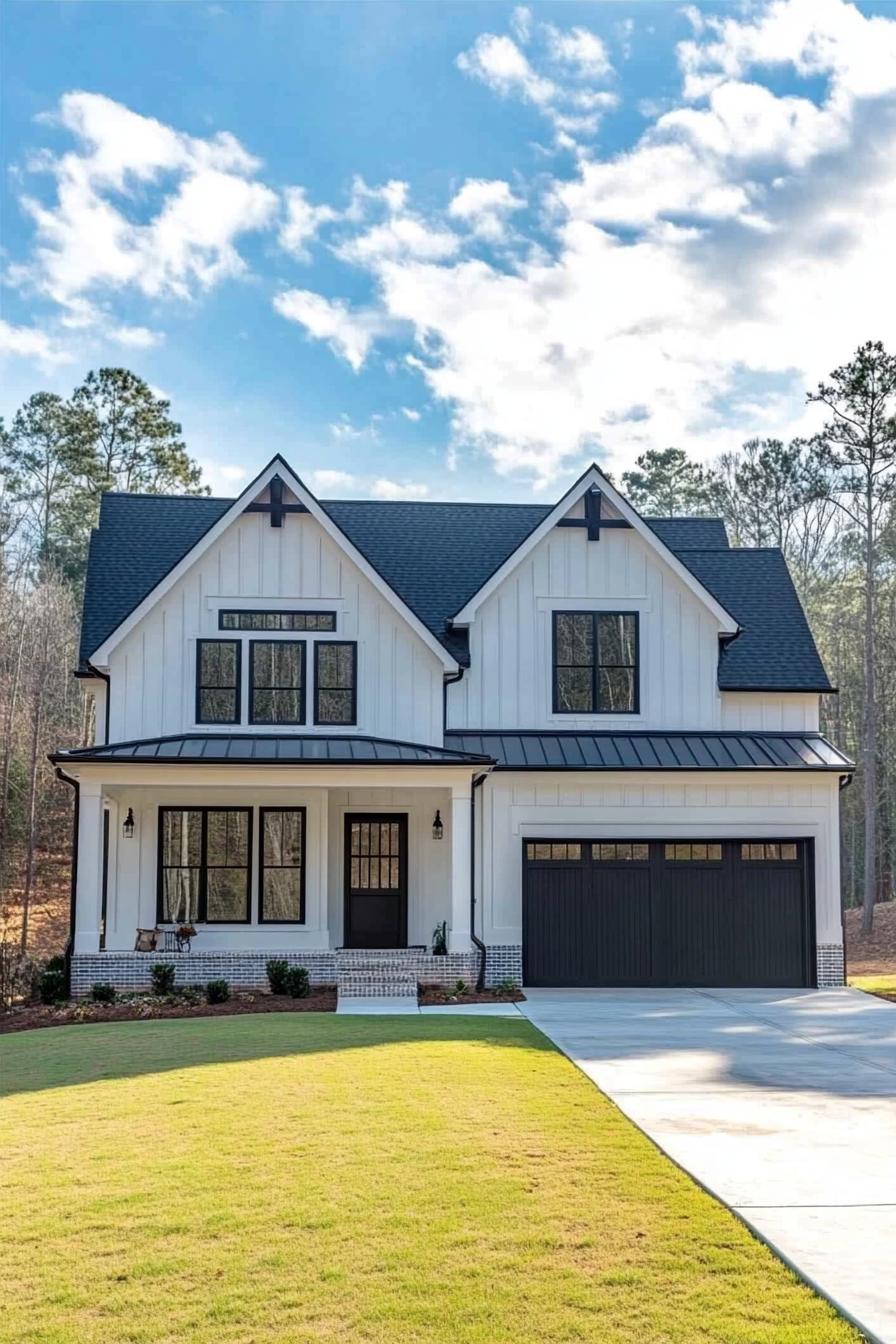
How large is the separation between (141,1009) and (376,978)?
3.72 m

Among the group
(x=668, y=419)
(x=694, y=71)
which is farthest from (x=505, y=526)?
(x=668, y=419)

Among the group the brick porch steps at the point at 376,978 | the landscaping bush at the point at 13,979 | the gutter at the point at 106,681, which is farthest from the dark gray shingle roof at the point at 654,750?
the landscaping bush at the point at 13,979

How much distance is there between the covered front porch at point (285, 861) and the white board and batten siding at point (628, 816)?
3.02 feet

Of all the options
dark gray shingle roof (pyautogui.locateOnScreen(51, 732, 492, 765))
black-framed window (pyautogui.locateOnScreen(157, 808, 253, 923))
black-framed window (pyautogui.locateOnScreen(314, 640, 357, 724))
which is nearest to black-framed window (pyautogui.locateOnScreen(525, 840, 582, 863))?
dark gray shingle roof (pyautogui.locateOnScreen(51, 732, 492, 765))

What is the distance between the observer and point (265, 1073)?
11477 mm

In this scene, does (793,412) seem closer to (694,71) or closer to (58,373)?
(694,71)

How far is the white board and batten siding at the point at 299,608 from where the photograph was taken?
21.4 meters

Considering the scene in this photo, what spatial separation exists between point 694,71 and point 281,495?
379 inches

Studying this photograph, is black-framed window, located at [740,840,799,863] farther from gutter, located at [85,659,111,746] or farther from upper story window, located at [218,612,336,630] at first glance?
gutter, located at [85,659,111,746]

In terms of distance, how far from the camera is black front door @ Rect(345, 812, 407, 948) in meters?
21.5

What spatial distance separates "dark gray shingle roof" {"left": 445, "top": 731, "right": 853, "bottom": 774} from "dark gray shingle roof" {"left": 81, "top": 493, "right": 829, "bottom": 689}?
1138 mm

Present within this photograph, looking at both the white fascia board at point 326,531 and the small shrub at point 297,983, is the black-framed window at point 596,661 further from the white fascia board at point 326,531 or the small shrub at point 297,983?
the small shrub at point 297,983

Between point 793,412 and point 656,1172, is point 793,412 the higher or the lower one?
the higher one

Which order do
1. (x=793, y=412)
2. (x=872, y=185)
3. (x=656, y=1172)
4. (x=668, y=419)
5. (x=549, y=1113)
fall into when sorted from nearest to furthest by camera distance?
(x=656, y=1172) → (x=549, y=1113) → (x=872, y=185) → (x=793, y=412) → (x=668, y=419)
